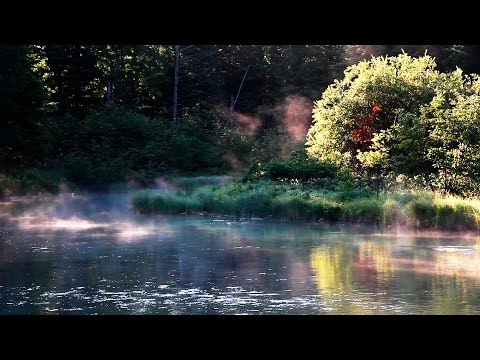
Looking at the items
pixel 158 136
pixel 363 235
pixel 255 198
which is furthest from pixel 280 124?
pixel 363 235

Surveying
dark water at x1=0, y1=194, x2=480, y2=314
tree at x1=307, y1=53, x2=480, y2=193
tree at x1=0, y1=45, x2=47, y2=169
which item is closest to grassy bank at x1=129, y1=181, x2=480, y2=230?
dark water at x1=0, y1=194, x2=480, y2=314

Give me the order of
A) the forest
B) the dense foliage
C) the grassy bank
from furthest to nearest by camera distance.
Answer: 1. the dense foliage
2. the forest
3. the grassy bank

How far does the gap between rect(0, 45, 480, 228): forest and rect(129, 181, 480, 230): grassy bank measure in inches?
3.7

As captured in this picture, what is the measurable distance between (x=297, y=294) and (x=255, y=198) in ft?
28.1

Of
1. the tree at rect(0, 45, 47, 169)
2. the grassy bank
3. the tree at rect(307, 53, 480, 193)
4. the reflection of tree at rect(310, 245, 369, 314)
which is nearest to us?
the reflection of tree at rect(310, 245, 369, 314)

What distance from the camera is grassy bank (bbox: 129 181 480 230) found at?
14867 millimetres

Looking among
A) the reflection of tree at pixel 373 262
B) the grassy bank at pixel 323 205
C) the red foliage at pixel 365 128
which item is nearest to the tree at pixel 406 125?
the red foliage at pixel 365 128

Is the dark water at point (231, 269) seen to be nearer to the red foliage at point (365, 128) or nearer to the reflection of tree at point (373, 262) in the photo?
the reflection of tree at point (373, 262)

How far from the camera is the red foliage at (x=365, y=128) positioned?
1981 centimetres

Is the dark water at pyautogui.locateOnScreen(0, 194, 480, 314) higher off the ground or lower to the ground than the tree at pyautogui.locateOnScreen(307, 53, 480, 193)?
lower

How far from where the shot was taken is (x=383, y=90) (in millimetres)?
19656

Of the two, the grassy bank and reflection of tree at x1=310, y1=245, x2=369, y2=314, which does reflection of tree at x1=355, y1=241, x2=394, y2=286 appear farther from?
the grassy bank

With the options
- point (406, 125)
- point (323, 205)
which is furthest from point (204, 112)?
point (323, 205)
